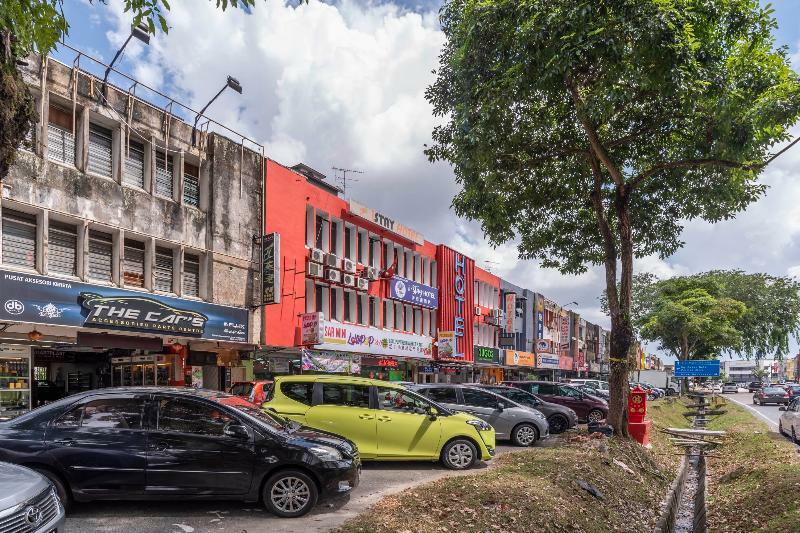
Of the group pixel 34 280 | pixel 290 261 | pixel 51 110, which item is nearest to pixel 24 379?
pixel 34 280

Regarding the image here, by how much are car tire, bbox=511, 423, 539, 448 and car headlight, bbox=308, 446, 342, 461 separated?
30.6 feet

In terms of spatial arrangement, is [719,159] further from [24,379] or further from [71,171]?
[24,379]

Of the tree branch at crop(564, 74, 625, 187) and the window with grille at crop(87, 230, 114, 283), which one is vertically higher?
the tree branch at crop(564, 74, 625, 187)

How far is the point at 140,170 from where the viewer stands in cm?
1902

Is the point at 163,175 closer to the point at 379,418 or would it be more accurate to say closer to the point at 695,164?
the point at 379,418

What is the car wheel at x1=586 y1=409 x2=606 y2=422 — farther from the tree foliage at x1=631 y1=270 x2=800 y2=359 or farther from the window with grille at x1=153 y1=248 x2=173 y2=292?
the tree foliage at x1=631 y1=270 x2=800 y2=359

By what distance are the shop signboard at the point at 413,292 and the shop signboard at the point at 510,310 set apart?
40.6 ft

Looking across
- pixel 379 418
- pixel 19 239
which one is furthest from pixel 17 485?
pixel 19 239

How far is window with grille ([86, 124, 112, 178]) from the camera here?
17.5 metres

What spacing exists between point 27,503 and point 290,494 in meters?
3.60

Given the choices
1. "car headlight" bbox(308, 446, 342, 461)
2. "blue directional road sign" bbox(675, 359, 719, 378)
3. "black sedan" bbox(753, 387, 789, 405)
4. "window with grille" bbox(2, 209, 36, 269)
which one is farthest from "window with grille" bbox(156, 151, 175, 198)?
"black sedan" bbox(753, 387, 789, 405)

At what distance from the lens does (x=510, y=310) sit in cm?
4691

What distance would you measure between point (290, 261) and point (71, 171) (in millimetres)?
9144

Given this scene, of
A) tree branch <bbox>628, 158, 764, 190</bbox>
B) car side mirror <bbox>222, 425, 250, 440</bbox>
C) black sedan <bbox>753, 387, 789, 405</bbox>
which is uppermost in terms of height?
tree branch <bbox>628, 158, 764, 190</bbox>
